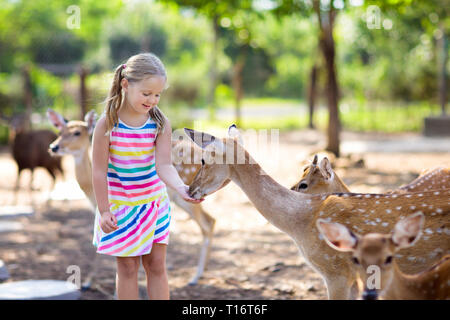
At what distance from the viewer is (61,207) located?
384 inches

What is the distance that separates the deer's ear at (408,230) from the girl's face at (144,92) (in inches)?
57.2

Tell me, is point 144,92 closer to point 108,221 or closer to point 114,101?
point 114,101

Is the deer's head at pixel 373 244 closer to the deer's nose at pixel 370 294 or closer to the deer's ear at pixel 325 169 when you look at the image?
the deer's nose at pixel 370 294

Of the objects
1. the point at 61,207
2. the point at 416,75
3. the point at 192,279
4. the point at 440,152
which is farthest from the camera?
the point at 416,75

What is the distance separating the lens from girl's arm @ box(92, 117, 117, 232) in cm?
325

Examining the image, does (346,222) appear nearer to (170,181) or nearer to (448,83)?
(170,181)

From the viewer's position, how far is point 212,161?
3721mm

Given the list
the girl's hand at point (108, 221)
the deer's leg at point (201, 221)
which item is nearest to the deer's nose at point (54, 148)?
the deer's leg at point (201, 221)

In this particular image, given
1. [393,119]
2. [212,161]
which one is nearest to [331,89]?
[212,161]

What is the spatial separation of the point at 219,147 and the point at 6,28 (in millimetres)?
28771

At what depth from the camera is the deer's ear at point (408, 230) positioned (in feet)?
8.60

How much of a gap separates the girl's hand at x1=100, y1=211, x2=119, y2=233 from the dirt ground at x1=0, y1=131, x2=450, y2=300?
2.06 m

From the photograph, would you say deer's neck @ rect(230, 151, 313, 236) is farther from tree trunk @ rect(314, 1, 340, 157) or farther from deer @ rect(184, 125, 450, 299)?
tree trunk @ rect(314, 1, 340, 157)
